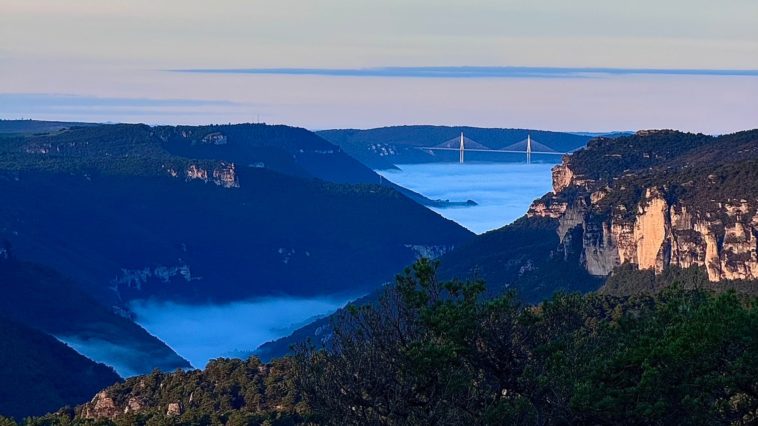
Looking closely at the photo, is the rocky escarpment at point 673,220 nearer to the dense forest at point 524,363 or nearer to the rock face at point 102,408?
the rock face at point 102,408

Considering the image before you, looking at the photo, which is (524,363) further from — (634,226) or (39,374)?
(634,226)

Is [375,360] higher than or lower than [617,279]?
higher

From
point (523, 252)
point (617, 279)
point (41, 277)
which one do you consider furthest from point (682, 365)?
point (41, 277)

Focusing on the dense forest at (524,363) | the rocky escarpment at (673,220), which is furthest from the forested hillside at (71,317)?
the dense forest at (524,363)

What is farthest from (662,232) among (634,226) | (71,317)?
(71,317)

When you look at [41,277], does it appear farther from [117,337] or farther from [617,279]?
[617,279]

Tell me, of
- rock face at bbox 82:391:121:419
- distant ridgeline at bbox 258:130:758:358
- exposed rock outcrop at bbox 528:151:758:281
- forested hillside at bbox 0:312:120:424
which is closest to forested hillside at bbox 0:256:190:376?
distant ridgeline at bbox 258:130:758:358
